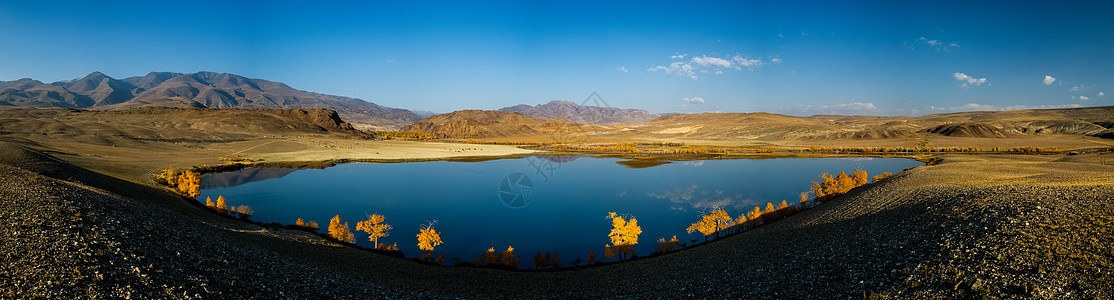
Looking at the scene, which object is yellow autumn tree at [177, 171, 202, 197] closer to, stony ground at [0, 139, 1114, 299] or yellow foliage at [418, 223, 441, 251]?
stony ground at [0, 139, 1114, 299]

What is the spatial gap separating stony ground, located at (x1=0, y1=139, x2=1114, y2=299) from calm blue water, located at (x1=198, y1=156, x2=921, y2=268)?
1168 cm

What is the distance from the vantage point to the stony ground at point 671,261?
14.0 metres

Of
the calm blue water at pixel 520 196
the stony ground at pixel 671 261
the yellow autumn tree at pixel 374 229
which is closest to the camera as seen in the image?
the stony ground at pixel 671 261

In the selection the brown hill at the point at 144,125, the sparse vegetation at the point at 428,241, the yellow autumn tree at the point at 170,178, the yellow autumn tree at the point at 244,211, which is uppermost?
the brown hill at the point at 144,125

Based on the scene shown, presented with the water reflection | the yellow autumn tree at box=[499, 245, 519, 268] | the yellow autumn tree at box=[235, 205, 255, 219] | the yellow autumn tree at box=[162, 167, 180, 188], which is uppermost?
the yellow autumn tree at box=[162, 167, 180, 188]

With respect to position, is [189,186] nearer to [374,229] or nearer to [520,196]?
→ [374,229]

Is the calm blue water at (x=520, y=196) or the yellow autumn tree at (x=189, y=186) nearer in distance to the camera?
the calm blue water at (x=520, y=196)

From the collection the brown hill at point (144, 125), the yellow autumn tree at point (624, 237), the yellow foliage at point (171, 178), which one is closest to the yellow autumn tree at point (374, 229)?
the yellow autumn tree at point (624, 237)

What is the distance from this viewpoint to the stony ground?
46.0ft

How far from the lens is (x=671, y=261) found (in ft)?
97.9

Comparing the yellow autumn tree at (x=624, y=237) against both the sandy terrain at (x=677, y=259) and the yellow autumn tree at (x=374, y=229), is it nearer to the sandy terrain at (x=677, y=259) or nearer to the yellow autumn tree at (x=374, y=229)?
the sandy terrain at (x=677, y=259)

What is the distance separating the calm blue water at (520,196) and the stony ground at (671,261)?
38.3 ft

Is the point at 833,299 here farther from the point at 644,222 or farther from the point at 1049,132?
the point at 1049,132

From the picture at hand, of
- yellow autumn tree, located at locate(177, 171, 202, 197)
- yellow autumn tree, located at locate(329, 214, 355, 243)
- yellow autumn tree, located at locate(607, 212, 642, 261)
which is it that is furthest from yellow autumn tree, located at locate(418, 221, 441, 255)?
yellow autumn tree, located at locate(177, 171, 202, 197)
